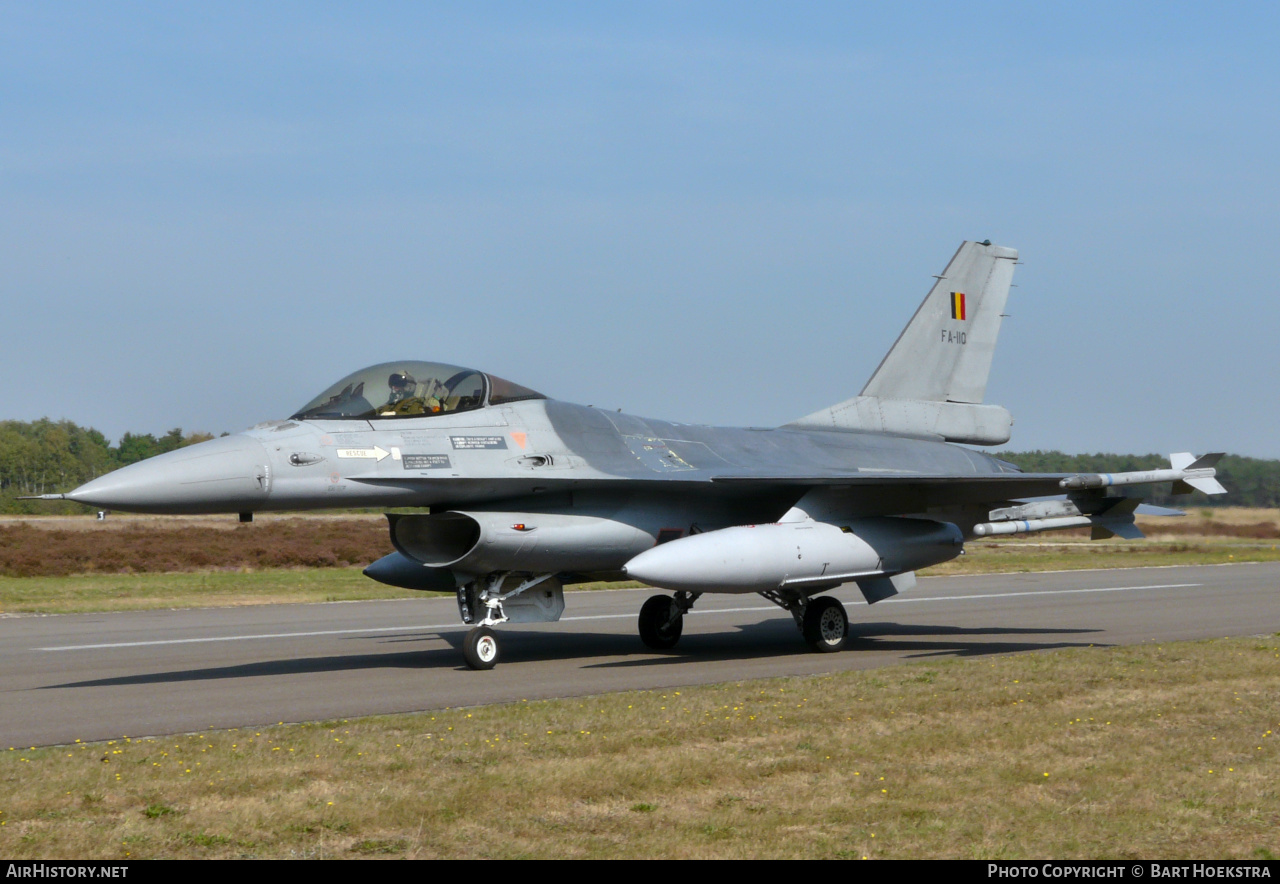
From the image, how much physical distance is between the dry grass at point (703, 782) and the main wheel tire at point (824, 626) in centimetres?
427

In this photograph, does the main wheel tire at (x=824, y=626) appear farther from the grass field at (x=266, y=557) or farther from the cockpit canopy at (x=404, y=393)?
the grass field at (x=266, y=557)

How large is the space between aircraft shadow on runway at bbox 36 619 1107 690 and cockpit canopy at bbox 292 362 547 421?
9.21 ft

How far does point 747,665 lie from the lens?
13703 mm

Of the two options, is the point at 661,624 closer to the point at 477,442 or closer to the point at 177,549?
the point at 477,442

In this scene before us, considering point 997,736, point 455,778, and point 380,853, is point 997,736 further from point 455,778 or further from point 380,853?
point 380,853

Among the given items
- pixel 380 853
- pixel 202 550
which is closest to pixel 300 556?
pixel 202 550

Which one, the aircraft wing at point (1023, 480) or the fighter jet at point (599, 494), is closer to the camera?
the fighter jet at point (599, 494)

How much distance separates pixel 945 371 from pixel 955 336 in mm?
545

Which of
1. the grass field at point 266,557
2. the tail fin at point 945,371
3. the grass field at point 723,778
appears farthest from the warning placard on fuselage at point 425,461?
the grass field at point 266,557

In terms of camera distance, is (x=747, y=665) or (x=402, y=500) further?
(x=747, y=665)

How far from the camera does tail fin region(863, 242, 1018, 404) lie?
696 inches

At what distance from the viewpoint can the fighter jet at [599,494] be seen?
38.5 ft

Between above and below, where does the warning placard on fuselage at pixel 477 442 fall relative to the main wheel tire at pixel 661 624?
above
